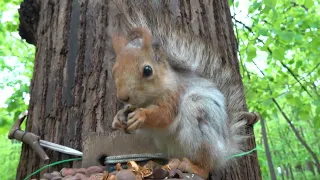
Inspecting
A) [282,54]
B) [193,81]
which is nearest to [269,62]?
[282,54]

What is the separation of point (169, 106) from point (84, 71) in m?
0.40

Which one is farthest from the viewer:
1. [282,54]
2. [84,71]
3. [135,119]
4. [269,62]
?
[269,62]

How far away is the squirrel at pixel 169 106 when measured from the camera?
3.77ft

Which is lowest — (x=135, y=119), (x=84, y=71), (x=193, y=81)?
(x=135, y=119)

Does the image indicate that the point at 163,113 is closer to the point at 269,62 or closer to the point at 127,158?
the point at 127,158

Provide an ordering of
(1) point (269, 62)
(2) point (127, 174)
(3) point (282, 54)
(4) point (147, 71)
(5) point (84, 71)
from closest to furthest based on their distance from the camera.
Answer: (2) point (127, 174)
(4) point (147, 71)
(5) point (84, 71)
(3) point (282, 54)
(1) point (269, 62)

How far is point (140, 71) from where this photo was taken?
1.19 metres

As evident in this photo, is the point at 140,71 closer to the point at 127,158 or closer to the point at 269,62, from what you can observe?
the point at 127,158

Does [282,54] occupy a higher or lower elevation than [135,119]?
higher

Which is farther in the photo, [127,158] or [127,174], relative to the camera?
[127,158]

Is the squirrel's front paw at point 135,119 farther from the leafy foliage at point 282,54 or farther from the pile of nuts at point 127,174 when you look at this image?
the leafy foliage at point 282,54

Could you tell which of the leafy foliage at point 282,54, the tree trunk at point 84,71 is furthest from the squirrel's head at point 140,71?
the leafy foliage at point 282,54

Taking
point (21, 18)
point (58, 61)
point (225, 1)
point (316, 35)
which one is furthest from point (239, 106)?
point (316, 35)

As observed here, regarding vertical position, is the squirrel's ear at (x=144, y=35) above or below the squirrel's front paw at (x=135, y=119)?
above
